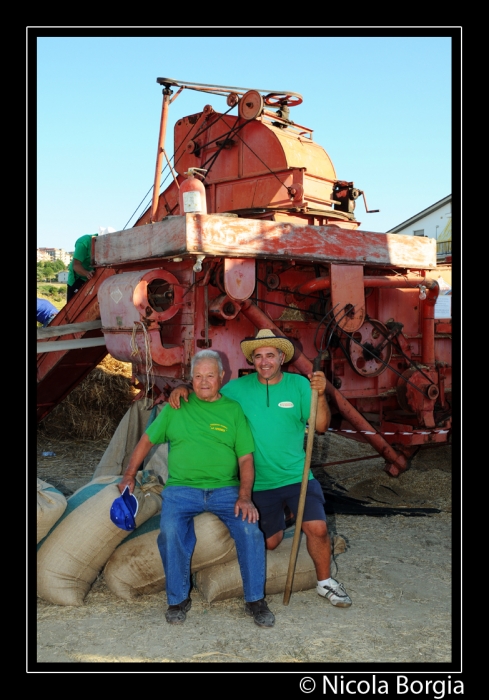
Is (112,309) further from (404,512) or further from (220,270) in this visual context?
(404,512)

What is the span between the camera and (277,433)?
14.2 ft

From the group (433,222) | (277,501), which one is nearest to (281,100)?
(277,501)

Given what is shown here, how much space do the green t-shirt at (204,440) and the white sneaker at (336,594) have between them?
0.88 meters

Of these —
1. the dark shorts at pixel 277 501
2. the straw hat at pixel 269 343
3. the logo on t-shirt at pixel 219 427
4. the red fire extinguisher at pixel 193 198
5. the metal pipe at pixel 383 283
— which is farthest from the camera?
the metal pipe at pixel 383 283

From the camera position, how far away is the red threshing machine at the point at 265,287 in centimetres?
549

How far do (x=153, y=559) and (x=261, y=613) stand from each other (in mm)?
786

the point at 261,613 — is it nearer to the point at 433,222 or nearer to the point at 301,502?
the point at 301,502

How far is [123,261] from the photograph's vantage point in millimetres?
6062

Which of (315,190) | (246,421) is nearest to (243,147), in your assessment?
(315,190)

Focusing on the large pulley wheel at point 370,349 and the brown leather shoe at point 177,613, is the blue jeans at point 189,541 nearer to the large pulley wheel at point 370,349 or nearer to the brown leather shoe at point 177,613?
the brown leather shoe at point 177,613

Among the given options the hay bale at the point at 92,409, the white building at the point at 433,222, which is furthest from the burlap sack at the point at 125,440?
the white building at the point at 433,222

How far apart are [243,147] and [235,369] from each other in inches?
93.3

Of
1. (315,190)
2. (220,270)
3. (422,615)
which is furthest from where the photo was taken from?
(315,190)

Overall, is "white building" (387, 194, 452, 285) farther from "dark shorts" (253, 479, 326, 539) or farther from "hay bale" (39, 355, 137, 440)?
"dark shorts" (253, 479, 326, 539)
